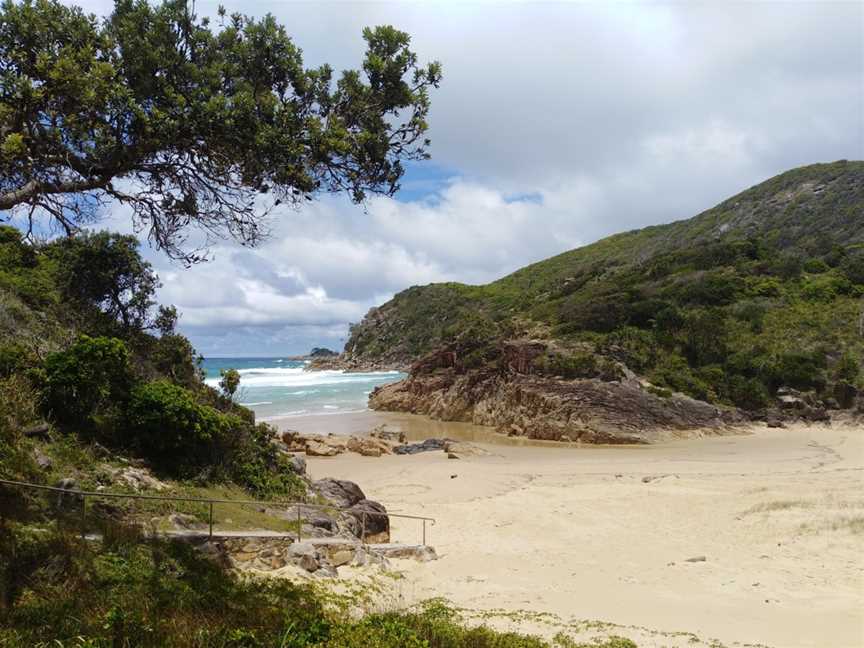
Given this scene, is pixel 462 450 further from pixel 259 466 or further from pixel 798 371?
pixel 798 371

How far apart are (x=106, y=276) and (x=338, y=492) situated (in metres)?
7.96

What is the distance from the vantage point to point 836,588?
8.73 m

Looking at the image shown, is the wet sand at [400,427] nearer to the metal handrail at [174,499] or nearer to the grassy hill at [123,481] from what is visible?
the metal handrail at [174,499]

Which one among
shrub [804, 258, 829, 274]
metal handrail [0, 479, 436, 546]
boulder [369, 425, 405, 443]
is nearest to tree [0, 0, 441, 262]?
metal handrail [0, 479, 436, 546]

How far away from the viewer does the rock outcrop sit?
93.4 ft

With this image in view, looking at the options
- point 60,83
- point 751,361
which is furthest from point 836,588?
point 751,361

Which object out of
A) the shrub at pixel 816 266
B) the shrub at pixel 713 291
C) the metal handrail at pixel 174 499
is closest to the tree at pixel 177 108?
the metal handrail at pixel 174 499

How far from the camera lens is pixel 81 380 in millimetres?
10219

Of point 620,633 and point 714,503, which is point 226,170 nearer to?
point 620,633

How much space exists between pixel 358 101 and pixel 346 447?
64.3 feet

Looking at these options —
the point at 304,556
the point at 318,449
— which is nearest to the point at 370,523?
the point at 304,556

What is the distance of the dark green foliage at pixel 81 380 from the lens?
10117 millimetres

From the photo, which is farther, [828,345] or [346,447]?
[828,345]

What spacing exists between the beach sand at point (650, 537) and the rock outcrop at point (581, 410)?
14.4ft
